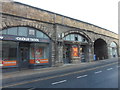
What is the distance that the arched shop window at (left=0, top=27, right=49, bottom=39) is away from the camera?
11.1m

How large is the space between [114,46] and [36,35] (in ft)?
85.1

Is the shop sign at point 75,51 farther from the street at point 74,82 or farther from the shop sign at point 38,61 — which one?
the street at point 74,82

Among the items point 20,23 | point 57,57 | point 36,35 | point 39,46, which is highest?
point 20,23

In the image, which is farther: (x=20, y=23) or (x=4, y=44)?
(x=20, y=23)

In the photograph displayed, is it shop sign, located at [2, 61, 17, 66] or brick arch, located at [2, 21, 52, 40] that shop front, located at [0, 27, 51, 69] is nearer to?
shop sign, located at [2, 61, 17, 66]

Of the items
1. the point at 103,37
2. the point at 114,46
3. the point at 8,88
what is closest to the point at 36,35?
the point at 8,88

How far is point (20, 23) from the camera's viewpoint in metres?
11.9

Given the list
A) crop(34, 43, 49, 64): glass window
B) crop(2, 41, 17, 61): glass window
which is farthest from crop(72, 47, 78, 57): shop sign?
crop(2, 41, 17, 61): glass window

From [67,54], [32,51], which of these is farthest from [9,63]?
[67,54]

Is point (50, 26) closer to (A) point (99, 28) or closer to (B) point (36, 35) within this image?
(B) point (36, 35)

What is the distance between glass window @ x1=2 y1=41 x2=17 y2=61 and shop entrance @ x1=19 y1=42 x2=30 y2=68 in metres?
1.18

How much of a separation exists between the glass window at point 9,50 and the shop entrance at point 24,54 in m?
1.18

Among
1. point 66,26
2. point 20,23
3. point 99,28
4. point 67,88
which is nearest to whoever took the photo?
point 67,88

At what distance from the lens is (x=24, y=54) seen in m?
13.2
